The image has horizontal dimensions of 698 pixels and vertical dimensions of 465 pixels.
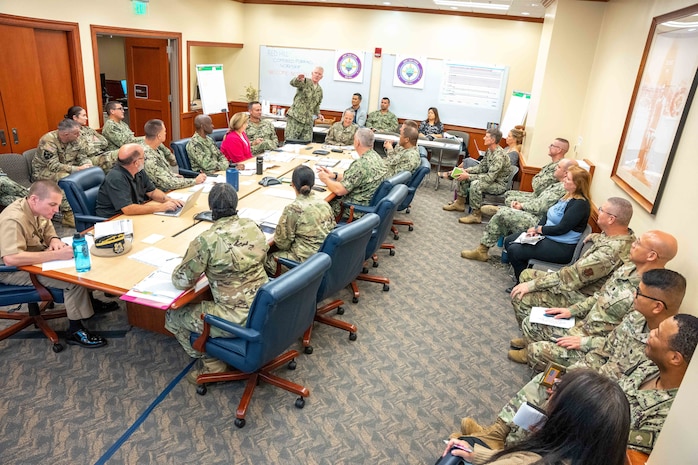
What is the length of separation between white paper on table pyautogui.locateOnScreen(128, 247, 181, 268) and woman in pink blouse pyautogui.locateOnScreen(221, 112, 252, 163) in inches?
108

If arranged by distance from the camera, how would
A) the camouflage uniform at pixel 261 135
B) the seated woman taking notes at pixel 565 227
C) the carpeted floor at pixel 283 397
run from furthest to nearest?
1. the camouflage uniform at pixel 261 135
2. the seated woman taking notes at pixel 565 227
3. the carpeted floor at pixel 283 397

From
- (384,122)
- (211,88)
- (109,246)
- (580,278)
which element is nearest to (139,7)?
(211,88)

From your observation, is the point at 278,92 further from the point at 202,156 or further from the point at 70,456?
the point at 70,456

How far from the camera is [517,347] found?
3432mm

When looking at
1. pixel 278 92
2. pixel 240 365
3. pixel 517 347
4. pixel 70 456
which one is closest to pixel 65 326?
pixel 70 456

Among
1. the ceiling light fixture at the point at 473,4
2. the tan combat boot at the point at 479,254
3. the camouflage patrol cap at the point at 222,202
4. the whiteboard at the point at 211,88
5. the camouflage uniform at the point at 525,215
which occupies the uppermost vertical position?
the ceiling light fixture at the point at 473,4

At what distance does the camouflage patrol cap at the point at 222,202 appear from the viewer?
8.13 feet

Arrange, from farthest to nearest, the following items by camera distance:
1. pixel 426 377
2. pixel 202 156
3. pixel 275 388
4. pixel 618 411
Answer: pixel 202 156 < pixel 426 377 < pixel 275 388 < pixel 618 411

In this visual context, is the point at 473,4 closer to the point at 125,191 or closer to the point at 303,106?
the point at 303,106

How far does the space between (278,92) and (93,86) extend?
Answer: 410 centimetres

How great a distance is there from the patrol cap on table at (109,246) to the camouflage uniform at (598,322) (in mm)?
2598

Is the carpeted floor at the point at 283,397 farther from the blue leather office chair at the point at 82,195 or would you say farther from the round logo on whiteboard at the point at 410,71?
the round logo on whiteboard at the point at 410,71

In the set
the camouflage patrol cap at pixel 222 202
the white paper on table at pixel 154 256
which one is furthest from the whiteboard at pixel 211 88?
the camouflage patrol cap at pixel 222 202

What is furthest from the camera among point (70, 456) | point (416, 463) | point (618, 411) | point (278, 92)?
point (278, 92)
